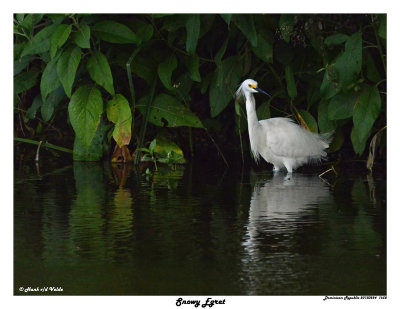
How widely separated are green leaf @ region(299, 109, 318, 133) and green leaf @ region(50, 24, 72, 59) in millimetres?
2047

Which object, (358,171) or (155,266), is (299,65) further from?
(155,266)

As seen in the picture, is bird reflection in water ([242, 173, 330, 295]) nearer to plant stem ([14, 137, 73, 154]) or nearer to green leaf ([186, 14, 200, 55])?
green leaf ([186, 14, 200, 55])

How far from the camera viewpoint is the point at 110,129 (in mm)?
7125

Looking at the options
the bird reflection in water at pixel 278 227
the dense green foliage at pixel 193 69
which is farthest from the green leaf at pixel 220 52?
the bird reflection in water at pixel 278 227

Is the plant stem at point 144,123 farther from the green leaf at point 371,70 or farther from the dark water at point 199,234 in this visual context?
the green leaf at point 371,70

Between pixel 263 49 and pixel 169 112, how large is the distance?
942 mm

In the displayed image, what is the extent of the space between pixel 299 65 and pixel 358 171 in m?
1.14

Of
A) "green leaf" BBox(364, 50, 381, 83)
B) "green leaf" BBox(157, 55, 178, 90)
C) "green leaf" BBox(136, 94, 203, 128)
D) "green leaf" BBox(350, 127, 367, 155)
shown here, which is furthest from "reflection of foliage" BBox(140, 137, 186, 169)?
"green leaf" BBox(364, 50, 381, 83)

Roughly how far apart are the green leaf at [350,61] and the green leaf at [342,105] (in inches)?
8.1

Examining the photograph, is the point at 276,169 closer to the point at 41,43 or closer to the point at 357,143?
the point at 357,143

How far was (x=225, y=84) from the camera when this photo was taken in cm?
690

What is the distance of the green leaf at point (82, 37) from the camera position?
622 centimetres

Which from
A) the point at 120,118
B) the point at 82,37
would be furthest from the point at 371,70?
the point at 82,37

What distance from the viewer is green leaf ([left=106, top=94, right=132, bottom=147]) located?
6656mm
